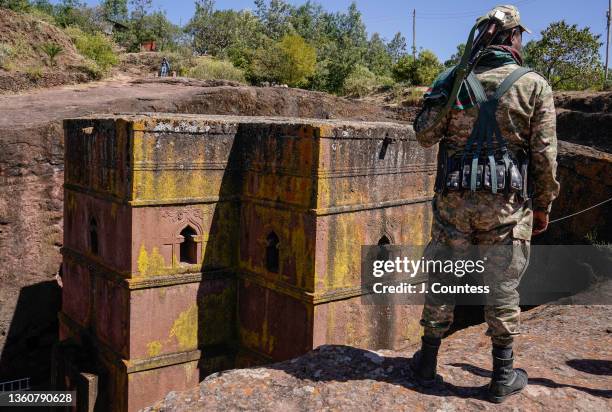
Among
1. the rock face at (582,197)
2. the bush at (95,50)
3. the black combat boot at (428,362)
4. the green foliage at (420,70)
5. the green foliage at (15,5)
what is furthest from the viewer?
the green foliage at (420,70)

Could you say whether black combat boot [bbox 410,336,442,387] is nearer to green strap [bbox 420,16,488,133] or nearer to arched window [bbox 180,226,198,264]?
green strap [bbox 420,16,488,133]

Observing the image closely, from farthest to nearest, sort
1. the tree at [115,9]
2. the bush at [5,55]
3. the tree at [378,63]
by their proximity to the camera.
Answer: the tree at [115,9] → the tree at [378,63] → the bush at [5,55]

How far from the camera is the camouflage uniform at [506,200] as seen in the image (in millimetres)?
3891

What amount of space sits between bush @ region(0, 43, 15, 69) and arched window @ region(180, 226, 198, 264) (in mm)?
11422

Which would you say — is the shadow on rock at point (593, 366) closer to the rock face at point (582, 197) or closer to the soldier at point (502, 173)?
the soldier at point (502, 173)

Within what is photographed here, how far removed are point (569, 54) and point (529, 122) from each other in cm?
2181

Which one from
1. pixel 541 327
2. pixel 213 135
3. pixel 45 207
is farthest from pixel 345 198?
pixel 45 207

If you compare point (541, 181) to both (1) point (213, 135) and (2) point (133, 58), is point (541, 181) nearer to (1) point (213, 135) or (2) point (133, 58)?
(1) point (213, 135)

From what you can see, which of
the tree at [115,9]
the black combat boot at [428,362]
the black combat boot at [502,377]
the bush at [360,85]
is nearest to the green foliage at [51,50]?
the bush at [360,85]

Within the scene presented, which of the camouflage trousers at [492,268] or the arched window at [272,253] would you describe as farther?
the arched window at [272,253]

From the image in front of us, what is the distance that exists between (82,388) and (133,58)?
71.0 feet

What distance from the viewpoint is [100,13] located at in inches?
1953

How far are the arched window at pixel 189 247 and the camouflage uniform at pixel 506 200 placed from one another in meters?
4.25

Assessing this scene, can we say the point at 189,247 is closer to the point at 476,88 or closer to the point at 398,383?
the point at 398,383
